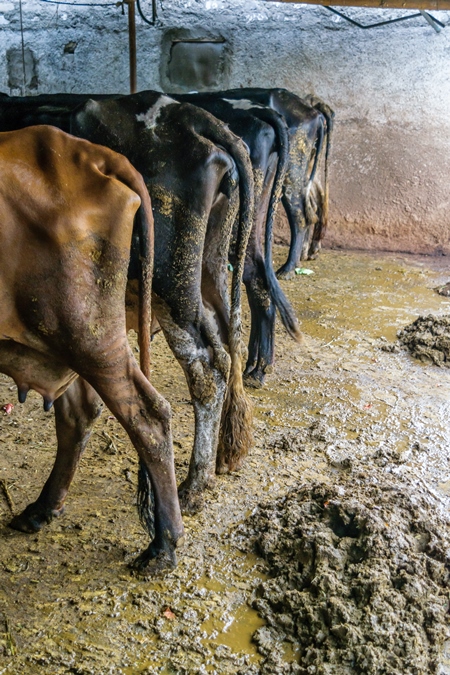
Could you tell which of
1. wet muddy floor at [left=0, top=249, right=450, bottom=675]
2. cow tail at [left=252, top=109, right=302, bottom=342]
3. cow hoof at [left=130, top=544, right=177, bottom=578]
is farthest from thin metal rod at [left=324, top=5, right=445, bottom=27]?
cow hoof at [left=130, top=544, right=177, bottom=578]

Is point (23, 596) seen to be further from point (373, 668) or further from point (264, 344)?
point (264, 344)

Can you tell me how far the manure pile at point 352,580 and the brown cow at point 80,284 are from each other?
52cm

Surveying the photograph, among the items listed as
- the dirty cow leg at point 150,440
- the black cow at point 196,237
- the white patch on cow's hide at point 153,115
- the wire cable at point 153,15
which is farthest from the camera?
the wire cable at point 153,15

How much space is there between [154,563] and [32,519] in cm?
66

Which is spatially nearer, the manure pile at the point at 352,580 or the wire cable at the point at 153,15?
the manure pile at the point at 352,580

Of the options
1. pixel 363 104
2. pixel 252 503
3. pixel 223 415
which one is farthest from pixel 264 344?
pixel 363 104

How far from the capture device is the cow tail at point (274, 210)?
16.3ft

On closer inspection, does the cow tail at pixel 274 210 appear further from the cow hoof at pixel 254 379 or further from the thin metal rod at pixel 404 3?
the thin metal rod at pixel 404 3

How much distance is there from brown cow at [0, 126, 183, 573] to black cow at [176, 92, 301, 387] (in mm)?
2139

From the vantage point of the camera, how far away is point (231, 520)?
3604 millimetres

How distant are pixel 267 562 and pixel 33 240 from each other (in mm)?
1718

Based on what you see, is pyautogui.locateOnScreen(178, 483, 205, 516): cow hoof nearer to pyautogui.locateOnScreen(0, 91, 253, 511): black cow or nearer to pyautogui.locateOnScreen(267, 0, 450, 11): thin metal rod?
pyautogui.locateOnScreen(0, 91, 253, 511): black cow

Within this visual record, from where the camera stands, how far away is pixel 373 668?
2580mm

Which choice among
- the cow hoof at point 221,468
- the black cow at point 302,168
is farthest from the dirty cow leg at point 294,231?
the cow hoof at point 221,468
